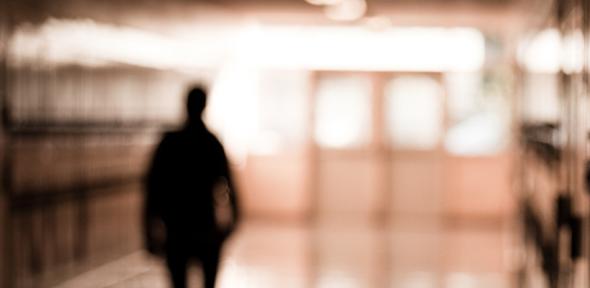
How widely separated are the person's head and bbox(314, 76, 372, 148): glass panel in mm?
12250

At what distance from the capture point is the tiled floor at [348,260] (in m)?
11.0

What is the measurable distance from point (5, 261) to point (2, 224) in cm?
25

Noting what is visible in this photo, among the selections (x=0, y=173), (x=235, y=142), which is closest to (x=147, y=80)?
(x=0, y=173)

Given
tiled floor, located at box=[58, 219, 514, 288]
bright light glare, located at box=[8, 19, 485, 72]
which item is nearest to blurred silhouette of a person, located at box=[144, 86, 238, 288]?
tiled floor, located at box=[58, 219, 514, 288]

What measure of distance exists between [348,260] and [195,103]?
6.82 metres

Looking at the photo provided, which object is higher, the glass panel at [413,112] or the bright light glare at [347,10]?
the bright light glare at [347,10]

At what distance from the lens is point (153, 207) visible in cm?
625

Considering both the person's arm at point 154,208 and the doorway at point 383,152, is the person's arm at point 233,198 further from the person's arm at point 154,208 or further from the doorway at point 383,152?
the doorway at point 383,152

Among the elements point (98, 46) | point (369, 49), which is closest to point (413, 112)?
point (369, 49)

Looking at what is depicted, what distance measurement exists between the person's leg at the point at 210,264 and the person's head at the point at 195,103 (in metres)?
0.69

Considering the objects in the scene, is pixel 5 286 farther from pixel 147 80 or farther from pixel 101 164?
pixel 147 80

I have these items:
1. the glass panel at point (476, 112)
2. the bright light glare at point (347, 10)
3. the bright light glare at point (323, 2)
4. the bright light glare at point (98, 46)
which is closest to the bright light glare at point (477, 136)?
the glass panel at point (476, 112)

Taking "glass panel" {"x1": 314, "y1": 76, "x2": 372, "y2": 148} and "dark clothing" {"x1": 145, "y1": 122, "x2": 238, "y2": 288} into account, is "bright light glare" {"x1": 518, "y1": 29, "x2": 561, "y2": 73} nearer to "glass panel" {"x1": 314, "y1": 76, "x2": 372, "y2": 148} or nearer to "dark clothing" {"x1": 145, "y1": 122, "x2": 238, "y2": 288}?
"dark clothing" {"x1": 145, "y1": 122, "x2": 238, "y2": 288}

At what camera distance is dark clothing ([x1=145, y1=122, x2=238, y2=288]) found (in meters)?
6.30
